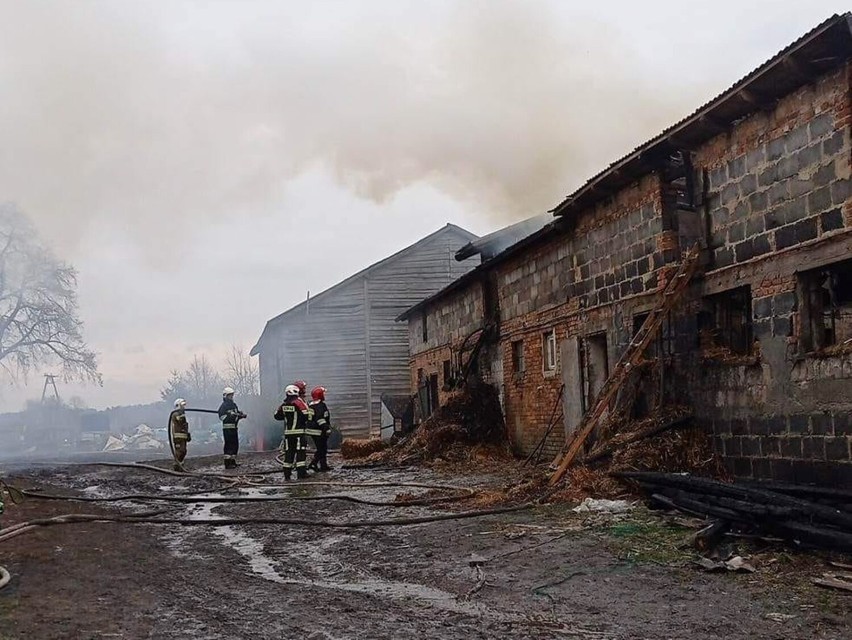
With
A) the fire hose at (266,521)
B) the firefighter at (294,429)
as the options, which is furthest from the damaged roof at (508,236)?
the fire hose at (266,521)

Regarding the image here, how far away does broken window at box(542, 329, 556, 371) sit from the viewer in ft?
53.0

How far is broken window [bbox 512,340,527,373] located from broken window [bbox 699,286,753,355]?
728 centimetres

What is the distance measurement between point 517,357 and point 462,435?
2.11 metres

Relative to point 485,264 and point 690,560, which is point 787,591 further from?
point 485,264

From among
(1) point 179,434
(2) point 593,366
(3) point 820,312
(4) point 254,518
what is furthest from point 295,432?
(3) point 820,312

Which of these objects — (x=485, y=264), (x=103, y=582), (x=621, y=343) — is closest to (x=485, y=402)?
(x=485, y=264)

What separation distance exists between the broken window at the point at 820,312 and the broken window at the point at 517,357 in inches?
356

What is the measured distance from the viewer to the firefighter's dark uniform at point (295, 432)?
15773mm

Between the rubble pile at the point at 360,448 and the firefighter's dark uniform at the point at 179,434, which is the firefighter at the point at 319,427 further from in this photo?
the rubble pile at the point at 360,448

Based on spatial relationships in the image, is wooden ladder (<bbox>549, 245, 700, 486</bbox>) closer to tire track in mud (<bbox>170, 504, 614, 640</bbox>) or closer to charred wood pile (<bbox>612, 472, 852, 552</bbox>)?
charred wood pile (<bbox>612, 472, 852, 552</bbox>)

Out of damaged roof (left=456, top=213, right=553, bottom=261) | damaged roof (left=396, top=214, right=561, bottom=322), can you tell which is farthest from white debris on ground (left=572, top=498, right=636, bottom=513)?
damaged roof (left=456, top=213, right=553, bottom=261)

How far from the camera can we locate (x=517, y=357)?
18312mm

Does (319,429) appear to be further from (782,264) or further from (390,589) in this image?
(390,589)

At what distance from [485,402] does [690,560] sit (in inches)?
485
